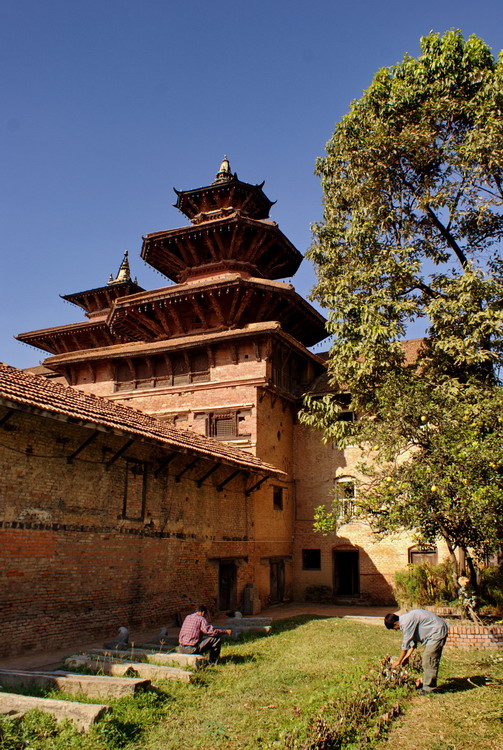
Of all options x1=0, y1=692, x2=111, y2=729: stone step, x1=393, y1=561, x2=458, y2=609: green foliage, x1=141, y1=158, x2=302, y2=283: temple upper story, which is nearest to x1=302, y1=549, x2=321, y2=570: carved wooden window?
x1=393, y1=561, x2=458, y2=609: green foliage

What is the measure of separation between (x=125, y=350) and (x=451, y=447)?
13.6 metres

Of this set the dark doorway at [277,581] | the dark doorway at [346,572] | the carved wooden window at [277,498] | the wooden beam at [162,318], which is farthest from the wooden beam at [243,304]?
the dark doorway at [346,572]

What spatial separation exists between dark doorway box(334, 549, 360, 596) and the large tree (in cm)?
668

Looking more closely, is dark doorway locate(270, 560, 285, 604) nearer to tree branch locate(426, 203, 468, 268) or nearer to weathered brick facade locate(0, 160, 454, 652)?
weathered brick facade locate(0, 160, 454, 652)

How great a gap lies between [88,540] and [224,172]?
2067 centimetres

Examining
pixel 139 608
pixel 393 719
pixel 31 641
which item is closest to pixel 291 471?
pixel 139 608

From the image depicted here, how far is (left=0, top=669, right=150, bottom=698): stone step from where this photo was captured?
22.6 ft

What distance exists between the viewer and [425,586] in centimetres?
1666

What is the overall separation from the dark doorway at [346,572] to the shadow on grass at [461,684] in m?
12.0

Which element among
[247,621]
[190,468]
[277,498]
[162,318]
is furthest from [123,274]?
[247,621]

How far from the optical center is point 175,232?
78.3 feet

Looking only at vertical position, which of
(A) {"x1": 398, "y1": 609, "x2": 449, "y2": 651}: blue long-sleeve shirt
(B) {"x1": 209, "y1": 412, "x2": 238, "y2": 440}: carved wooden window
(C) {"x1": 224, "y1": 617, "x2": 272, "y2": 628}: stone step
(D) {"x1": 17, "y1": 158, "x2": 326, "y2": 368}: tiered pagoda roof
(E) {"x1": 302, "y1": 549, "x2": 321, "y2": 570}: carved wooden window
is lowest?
(C) {"x1": 224, "y1": 617, "x2": 272, "y2": 628}: stone step

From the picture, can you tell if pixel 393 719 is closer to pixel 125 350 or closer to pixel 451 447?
pixel 451 447

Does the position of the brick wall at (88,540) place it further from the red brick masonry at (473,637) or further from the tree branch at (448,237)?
the tree branch at (448,237)
